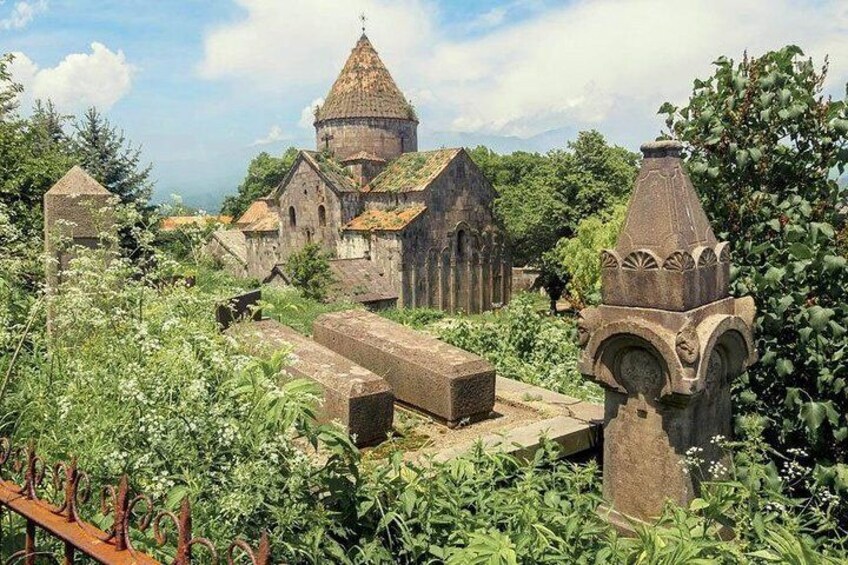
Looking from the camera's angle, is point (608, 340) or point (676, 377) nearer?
point (676, 377)

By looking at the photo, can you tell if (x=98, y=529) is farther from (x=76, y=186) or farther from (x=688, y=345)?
(x=76, y=186)

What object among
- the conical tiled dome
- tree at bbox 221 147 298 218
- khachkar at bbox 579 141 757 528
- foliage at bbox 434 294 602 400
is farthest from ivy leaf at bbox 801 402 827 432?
tree at bbox 221 147 298 218

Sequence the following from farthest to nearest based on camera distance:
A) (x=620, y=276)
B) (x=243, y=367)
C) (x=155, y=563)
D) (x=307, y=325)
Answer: (x=307, y=325) → (x=620, y=276) → (x=243, y=367) → (x=155, y=563)

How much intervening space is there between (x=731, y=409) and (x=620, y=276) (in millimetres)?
1445

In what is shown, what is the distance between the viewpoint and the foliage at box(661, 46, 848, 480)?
4.49m

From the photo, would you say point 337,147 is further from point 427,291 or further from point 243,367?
point 243,367

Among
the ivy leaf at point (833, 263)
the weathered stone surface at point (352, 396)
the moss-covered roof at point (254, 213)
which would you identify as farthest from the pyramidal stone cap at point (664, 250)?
the moss-covered roof at point (254, 213)

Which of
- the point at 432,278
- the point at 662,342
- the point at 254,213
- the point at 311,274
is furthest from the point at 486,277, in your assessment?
the point at 662,342

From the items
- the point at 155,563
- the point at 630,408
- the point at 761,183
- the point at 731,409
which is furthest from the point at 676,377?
the point at 155,563

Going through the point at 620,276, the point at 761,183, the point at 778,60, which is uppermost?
the point at 778,60

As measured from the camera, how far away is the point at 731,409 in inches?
195

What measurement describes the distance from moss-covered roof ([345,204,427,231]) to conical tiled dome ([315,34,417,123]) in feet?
17.2

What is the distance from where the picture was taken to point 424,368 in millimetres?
6215

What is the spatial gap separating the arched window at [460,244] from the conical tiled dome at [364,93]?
21.5 ft
